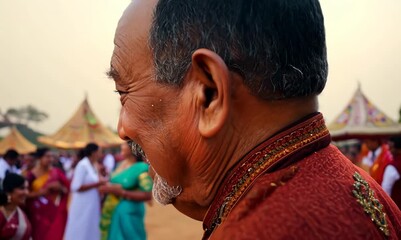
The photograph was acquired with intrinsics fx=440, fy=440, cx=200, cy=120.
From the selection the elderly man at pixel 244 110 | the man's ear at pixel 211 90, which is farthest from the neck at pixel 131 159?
the man's ear at pixel 211 90

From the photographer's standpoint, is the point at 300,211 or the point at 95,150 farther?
the point at 95,150

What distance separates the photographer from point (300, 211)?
0.73 meters

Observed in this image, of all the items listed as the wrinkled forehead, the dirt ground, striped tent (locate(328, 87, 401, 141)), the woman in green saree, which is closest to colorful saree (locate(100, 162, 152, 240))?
the woman in green saree

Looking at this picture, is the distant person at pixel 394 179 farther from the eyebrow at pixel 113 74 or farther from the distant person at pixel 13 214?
the eyebrow at pixel 113 74

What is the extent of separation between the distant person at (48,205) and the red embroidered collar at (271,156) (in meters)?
5.66

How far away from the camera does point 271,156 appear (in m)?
0.83

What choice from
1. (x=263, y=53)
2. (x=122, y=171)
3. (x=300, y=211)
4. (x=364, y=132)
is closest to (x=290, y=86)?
(x=263, y=53)

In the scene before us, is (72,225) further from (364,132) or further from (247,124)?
(364,132)

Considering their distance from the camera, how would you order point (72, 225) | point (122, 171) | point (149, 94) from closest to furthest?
point (149, 94), point (122, 171), point (72, 225)

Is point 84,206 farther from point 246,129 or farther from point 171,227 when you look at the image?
point 246,129

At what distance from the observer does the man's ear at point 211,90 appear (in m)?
0.80

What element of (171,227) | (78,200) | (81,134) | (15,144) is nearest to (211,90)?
(78,200)

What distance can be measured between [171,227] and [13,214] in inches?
235

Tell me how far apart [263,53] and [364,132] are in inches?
570
